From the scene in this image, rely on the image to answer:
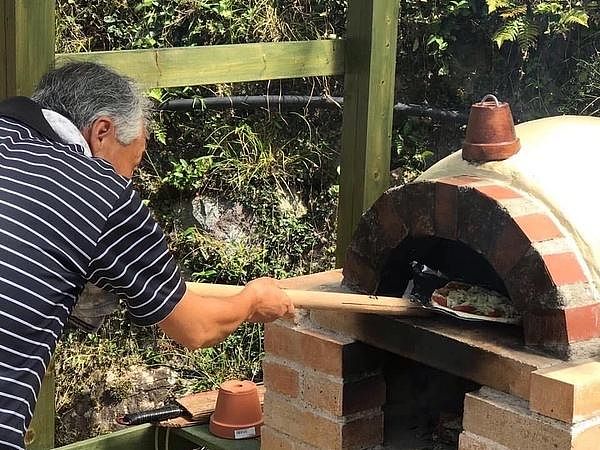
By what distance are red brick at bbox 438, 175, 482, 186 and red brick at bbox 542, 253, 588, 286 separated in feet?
1.06

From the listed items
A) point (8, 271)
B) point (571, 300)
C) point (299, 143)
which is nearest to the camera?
point (8, 271)

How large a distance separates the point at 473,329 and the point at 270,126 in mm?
3188

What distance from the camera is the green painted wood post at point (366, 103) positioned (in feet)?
12.5

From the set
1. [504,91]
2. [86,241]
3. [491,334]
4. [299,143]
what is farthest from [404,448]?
[504,91]

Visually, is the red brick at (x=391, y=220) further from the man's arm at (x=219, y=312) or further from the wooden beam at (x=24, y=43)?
the wooden beam at (x=24, y=43)

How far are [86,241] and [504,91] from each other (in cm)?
431

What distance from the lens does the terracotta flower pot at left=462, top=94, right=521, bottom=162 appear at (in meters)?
2.74

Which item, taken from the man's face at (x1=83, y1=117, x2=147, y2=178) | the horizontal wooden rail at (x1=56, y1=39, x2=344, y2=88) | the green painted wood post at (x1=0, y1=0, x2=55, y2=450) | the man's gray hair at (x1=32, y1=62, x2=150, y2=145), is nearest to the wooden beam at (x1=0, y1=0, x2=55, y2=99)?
the green painted wood post at (x1=0, y1=0, x2=55, y2=450)

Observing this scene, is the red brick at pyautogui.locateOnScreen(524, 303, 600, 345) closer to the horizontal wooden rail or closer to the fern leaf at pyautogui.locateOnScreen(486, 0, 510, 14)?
the horizontal wooden rail

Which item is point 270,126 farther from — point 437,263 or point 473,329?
point 473,329

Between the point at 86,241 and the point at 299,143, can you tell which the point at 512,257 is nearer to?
the point at 86,241

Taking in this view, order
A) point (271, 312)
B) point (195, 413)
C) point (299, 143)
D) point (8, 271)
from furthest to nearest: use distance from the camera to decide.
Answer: point (299, 143) → point (195, 413) → point (271, 312) → point (8, 271)

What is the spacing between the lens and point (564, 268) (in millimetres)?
2508

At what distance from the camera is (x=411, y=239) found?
289 cm
